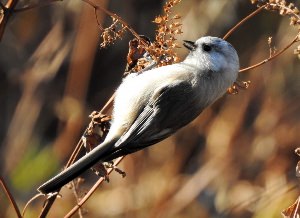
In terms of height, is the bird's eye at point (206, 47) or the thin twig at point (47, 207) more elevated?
the bird's eye at point (206, 47)

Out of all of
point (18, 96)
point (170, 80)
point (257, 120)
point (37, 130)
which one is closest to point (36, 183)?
point (37, 130)

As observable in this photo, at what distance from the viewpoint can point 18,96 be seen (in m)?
4.91

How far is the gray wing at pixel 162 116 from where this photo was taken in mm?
2562

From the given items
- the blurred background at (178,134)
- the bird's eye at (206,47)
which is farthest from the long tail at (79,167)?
the blurred background at (178,134)

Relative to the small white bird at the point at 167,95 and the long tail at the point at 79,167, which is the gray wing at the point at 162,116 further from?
the long tail at the point at 79,167

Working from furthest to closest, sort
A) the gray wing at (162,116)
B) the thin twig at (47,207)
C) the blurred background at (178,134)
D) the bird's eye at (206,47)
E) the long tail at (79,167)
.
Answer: the blurred background at (178,134) < the bird's eye at (206,47) < the gray wing at (162,116) < the long tail at (79,167) < the thin twig at (47,207)

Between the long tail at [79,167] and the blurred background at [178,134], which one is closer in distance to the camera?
the long tail at [79,167]

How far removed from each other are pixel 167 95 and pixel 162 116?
8 cm

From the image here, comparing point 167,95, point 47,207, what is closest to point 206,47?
point 167,95

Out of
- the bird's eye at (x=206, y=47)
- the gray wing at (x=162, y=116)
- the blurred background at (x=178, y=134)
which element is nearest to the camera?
the gray wing at (x=162, y=116)

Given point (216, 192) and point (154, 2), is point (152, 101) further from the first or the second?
point (154, 2)

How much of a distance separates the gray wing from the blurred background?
135cm

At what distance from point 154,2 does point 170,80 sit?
2425mm

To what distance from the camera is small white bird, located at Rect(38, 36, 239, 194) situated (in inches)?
102
